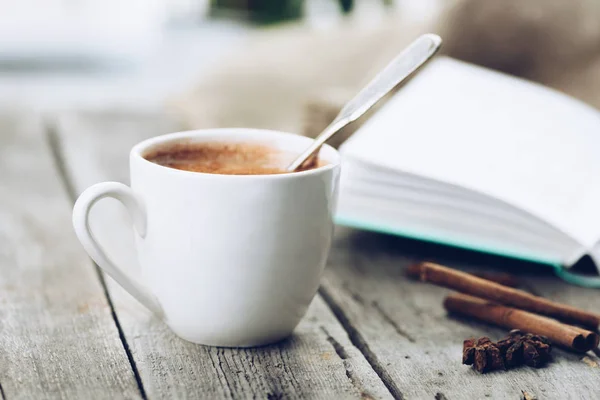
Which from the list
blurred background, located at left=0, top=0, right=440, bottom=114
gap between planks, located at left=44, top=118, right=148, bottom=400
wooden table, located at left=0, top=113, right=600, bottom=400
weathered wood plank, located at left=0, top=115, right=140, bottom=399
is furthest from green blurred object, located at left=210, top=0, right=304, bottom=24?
wooden table, located at left=0, top=113, right=600, bottom=400

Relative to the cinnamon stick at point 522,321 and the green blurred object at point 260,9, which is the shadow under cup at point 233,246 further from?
the green blurred object at point 260,9

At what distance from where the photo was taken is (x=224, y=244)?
60 centimetres

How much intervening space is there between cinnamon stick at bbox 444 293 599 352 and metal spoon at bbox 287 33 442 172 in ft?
0.68

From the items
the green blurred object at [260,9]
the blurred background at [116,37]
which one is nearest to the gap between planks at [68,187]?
the blurred background at [116,37]

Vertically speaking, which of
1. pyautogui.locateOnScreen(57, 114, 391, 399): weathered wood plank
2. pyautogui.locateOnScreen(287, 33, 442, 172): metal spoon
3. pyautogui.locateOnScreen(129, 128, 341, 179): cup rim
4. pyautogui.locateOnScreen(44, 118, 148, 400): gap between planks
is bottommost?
pyautogui.locateOnScreen(44, 118, 148, 400): gap between planks

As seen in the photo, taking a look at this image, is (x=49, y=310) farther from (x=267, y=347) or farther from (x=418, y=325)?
(x=418, y=325)

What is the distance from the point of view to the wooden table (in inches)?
23.3

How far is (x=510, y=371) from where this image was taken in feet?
2.06

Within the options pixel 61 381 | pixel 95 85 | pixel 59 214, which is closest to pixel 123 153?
pixel 59 214

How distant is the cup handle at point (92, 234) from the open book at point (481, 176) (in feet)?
1.00

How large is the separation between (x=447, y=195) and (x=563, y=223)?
4.9 inches

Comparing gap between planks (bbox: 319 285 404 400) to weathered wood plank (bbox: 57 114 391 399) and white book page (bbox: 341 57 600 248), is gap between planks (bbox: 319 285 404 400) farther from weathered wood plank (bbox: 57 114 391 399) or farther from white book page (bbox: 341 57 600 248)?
white book page (bbox: 341 57 600 248)

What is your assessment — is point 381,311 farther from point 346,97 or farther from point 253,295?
point 346,97

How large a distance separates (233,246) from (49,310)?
225 millimetres
